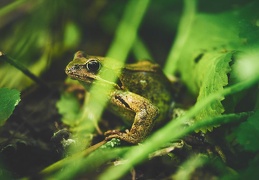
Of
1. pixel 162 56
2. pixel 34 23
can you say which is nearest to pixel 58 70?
pixel 34 23

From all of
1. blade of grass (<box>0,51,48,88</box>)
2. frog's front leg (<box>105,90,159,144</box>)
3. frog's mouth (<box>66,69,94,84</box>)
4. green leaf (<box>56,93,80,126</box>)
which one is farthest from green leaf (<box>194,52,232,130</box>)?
blade of grass (<box>0,51,48,88</box>)

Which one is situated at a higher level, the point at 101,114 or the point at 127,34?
the point at 127,34

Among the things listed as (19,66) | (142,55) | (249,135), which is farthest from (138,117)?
(142,55)

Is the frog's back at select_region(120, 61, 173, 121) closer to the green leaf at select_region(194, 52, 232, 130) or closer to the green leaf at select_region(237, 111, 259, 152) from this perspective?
the green leaf at select_region(194, 52, 232, 130)

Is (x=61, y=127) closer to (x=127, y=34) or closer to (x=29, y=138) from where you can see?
(x=29, y=138)

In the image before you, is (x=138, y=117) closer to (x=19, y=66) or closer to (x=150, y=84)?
(x=150, y=84)

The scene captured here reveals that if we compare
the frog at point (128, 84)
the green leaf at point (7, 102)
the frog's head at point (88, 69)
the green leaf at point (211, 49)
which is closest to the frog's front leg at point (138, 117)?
the frog at point (128, 84)

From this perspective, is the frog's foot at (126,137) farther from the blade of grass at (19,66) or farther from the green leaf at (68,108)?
the blade of grass at (19,66)
